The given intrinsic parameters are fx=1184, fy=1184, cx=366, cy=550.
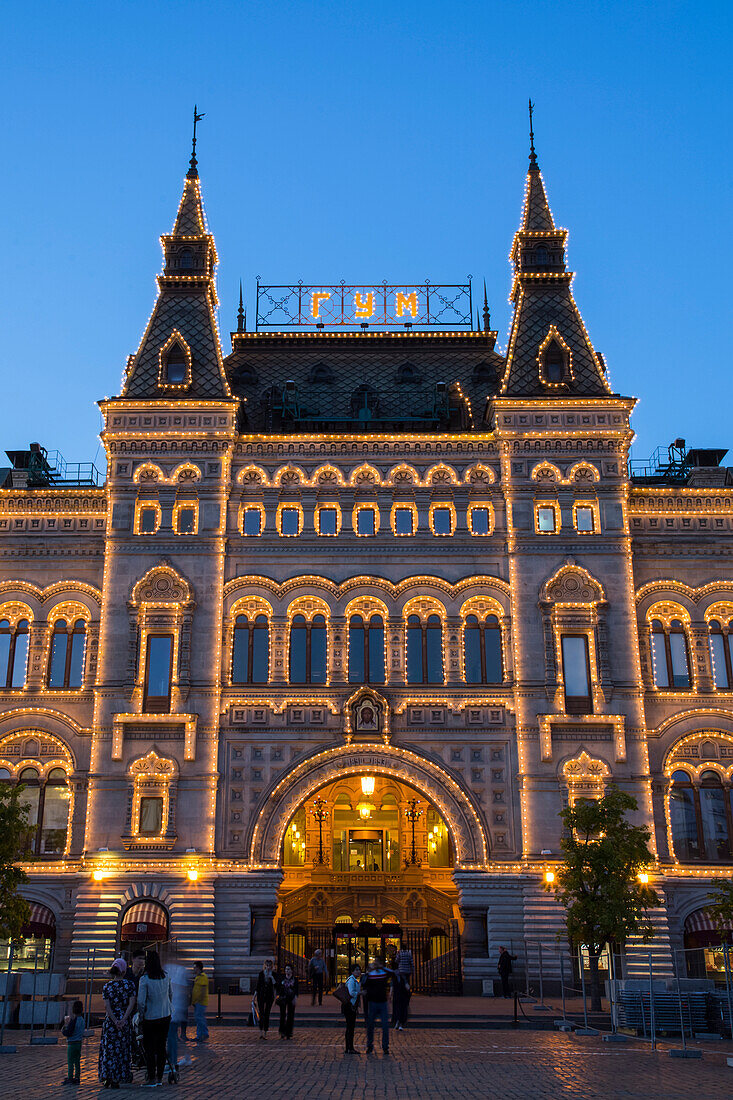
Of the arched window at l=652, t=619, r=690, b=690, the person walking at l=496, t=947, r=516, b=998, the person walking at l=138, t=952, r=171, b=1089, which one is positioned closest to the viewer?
the person walking at l=138, t=952, r=171, b=1089

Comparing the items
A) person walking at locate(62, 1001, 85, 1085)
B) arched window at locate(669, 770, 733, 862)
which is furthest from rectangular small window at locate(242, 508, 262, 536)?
person walking at locate(62, 1001, 85, 1085)

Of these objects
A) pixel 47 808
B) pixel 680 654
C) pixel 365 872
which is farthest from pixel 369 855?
pixel 680 654

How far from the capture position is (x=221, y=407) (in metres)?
51.2

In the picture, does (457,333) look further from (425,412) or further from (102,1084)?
(102,1084)

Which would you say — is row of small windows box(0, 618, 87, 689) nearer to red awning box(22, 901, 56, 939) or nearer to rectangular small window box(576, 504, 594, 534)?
red awning box(22, 901, 56, 939)

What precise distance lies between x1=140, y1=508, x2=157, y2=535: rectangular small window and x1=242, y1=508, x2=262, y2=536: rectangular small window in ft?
12.4

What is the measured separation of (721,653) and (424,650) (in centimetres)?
1261

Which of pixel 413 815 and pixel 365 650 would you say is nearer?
pixel 365 650

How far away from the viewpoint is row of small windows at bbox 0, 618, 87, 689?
49.7 metres

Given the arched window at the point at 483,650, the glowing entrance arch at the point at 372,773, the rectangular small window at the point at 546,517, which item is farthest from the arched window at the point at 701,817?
the rectangular small window at the point at 546,517

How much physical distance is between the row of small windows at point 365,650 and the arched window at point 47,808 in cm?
833

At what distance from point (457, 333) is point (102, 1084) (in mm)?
43543

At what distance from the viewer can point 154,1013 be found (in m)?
20.3

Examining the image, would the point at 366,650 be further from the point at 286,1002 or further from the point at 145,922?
the point at 286,1002
